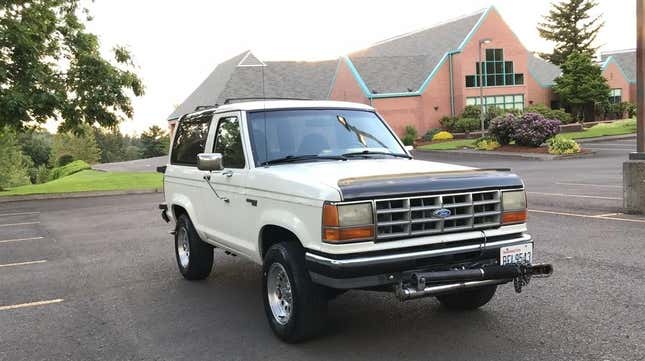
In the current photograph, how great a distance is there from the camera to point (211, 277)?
25.7ft

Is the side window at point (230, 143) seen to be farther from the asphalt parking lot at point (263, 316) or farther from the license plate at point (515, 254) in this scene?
the license plate at point (515, 254)

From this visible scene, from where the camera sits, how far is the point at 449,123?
4788cm

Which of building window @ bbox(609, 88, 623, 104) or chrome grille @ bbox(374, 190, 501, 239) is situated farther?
building window @ bbox(609, 88, 623, 104)

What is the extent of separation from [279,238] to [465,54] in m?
46.9

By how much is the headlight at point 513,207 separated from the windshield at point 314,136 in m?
1.44

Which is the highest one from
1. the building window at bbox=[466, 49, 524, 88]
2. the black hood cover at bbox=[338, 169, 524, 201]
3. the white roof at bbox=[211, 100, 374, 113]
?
the building window at bbox=[466, 49, 524, 88]

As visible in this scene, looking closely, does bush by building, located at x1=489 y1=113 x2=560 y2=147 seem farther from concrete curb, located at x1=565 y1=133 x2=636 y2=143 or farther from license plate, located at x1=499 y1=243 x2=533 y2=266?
license plate, located at x1=499 y1=243 x2=533 y2=266

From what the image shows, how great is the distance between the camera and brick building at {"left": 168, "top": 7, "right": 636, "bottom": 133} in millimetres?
49031

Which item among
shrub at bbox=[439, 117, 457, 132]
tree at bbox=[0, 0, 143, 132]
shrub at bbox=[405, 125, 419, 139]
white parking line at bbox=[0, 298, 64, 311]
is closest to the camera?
white parking line at bbox=[0, 298, 64, 311]

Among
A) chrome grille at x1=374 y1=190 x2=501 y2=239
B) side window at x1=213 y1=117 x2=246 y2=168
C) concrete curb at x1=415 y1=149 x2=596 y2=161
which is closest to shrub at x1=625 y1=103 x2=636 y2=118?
concrete curb at x1=415 y1=149 x2=596 y2=161

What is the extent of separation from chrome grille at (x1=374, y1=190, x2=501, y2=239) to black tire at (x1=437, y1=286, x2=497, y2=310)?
39.7 inches

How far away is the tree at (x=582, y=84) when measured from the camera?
5050cm

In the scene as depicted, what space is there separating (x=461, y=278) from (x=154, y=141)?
10183 cm

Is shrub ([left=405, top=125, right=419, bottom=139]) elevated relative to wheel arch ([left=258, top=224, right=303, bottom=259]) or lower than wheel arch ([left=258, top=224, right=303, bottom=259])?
lower
